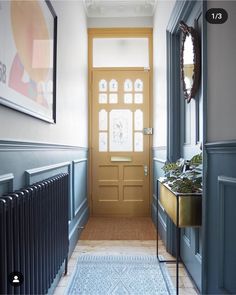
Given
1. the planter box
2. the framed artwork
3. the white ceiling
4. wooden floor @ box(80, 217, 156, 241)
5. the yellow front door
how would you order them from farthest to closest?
the yellow front door < the white ceiling < wooden floor @ box(80, 217, 156, 241) < the planter box < the framed artwork

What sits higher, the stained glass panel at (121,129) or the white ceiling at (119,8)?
the white ceiling at (119,8)

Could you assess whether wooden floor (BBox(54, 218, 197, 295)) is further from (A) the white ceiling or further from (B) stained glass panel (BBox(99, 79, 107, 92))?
(A) the white ceiling

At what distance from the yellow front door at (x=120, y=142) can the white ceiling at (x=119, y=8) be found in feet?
2.56

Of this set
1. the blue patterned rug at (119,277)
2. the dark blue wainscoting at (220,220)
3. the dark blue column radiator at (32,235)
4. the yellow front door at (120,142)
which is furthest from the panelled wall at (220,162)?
the yellow front door at (120,142)

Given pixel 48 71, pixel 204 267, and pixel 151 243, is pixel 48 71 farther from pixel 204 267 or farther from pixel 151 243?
pixel 151 243

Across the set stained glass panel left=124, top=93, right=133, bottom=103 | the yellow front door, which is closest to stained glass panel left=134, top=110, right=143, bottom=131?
the yellow front door

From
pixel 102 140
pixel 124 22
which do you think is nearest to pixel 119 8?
pixel 124 22

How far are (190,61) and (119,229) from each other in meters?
2.13

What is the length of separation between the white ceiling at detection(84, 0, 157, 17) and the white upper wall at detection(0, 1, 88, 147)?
0.87 feet

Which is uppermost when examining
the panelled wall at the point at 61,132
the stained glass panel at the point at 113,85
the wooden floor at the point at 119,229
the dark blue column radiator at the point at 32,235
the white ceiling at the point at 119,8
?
the white ceiling at the point at 119,8

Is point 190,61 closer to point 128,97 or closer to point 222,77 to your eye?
point 222,77

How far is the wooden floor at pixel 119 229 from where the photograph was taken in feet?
10.7

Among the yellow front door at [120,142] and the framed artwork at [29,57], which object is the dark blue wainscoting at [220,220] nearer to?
the framed artwork at [29,57]

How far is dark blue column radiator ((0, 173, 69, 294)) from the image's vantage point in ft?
3.62
